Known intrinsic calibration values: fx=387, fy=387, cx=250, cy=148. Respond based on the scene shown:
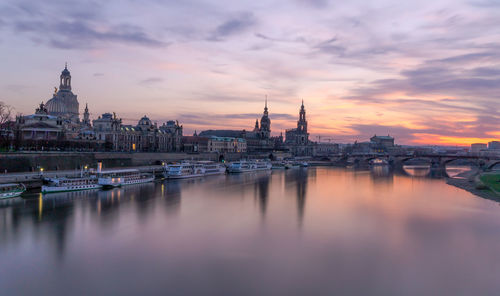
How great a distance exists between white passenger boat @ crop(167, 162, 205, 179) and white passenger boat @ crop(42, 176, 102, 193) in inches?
628

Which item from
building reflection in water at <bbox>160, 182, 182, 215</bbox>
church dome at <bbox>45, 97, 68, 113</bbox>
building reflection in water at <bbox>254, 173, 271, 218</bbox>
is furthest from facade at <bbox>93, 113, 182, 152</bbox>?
building reflection in water at <bbox>254, 173, 271, 218</bbox>

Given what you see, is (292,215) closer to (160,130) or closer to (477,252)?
(477,252)

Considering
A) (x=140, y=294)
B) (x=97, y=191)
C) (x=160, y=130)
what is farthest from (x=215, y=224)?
(x=160, y=130)

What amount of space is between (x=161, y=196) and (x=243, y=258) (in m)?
20.9

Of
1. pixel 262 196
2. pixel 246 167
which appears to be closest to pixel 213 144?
pixel 246 167

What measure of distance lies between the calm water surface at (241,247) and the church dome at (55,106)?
75.3 m

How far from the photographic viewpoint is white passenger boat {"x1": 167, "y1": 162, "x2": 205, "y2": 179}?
186 feet

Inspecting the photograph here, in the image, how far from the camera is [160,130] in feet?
328

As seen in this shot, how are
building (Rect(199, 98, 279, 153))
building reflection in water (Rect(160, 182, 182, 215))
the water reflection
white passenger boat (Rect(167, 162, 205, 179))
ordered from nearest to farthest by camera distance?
building reflection in water (Rect(160, 182, 182, 215)) < white passenger boat (Rect(167, 162, 205, 179)) < the water reflection < building (Rect(199, 98, 279, 153))

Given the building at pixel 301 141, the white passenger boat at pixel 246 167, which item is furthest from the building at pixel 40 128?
the building at pixel 301 141

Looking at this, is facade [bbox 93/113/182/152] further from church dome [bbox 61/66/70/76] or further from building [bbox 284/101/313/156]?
building [bbox 284/101/313/156]

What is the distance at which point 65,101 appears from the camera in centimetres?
11175

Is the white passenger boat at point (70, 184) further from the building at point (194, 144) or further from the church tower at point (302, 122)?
the church tower at point (302, 122)

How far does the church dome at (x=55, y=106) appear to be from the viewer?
102 m
